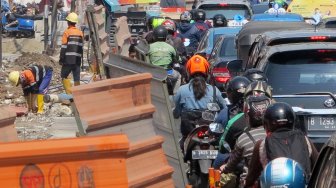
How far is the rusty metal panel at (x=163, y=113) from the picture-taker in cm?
837

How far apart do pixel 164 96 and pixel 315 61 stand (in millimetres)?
2823

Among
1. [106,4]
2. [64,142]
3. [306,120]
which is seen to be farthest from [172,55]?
[106,4]

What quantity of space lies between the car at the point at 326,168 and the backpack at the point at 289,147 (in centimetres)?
90

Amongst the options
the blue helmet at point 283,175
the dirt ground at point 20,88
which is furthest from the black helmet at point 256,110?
the dirt ground at point 20,88

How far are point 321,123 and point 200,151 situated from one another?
196 cm

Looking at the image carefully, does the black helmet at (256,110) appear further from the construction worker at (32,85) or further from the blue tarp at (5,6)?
the blue tarp at (5,6)

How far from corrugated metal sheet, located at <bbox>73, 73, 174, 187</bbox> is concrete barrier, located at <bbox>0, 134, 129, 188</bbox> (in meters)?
1.24

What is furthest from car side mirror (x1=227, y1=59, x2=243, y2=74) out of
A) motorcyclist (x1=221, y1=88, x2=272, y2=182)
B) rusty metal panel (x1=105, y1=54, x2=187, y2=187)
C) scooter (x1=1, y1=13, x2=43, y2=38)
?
scooter (x1=1, y1=13, x2=43, y2=38)

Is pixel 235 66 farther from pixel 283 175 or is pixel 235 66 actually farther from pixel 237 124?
pixel 283 175

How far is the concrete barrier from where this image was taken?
5688 mm

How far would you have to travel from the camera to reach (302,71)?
10656 millimetres

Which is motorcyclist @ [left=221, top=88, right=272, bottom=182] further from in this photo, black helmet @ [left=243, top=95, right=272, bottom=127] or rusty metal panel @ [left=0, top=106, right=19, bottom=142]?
rusty metal panel @ [left=0, top=106, right=19, bottom=142]

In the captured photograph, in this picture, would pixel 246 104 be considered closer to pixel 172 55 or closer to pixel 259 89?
pixel 259 89

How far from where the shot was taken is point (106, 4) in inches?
1358
